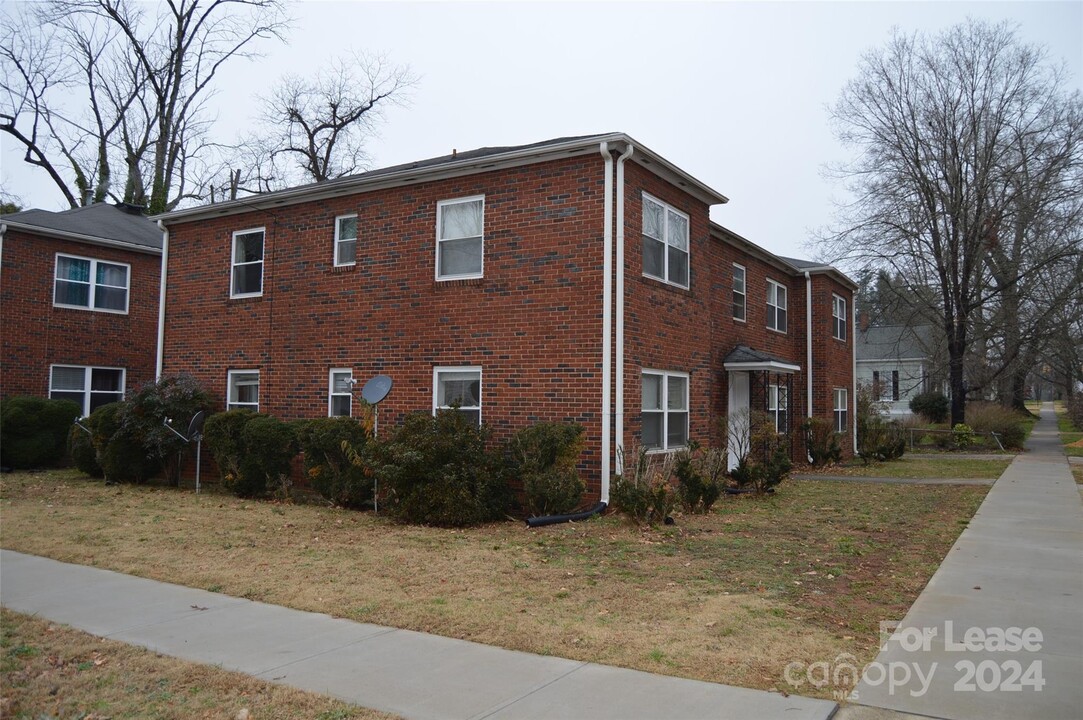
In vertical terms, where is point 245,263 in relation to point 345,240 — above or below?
below

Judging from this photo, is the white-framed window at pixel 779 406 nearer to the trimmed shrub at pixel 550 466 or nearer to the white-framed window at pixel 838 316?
the white-framed window at pixel 838 316

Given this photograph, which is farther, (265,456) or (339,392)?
(339,392)

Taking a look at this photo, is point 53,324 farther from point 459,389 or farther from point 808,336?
point 808,336

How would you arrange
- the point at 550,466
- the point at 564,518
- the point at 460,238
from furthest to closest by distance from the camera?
the point at 460,238
the point at 550,466
the point at 564,518

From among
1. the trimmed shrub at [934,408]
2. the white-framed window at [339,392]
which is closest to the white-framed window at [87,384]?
the white-framed window at [339,392]

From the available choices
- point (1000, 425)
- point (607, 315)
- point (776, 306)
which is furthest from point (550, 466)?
point (1000, 425)

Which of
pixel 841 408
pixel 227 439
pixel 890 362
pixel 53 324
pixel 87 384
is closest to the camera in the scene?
pixel 227 439

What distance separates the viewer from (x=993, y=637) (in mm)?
5609

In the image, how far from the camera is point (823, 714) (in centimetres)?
423

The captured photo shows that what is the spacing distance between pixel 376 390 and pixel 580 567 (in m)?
4.96

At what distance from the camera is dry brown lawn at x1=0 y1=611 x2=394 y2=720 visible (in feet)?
14.3

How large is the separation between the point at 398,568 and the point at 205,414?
8587 mm

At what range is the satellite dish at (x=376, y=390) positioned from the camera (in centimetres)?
1167

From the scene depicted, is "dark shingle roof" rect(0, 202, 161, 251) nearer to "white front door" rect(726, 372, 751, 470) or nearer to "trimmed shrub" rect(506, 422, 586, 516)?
"trimmed shrub" rect(506, 422, 586, 516)
